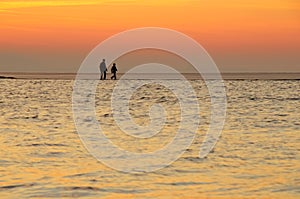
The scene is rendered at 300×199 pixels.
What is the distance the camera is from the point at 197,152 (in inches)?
738

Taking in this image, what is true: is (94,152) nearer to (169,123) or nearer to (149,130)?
(149,130)

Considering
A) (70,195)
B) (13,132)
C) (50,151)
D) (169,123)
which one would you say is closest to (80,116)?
(169,123)

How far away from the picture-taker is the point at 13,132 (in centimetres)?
2294

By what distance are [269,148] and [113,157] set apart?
14.1 feet

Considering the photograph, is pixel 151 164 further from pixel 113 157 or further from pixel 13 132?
pixel 13 132

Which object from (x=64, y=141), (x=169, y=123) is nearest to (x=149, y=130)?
(x=169, y=123)

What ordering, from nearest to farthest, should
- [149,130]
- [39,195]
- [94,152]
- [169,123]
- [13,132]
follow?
[39,195], [94,152], [13,132], [149,130], [169,123]

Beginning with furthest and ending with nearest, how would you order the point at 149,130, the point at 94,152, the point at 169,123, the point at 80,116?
1. the point at 80,116
2. the point at 169,123
3. the point at 149,130
4. the point at 94,152

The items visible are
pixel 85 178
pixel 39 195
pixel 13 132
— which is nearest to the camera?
pixel 39 195

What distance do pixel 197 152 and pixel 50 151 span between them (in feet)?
11.7

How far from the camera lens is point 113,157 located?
1758 cm

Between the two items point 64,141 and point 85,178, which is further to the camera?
point 64,141

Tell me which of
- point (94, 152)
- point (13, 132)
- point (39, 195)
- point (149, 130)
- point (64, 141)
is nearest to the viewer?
point (39, 195)

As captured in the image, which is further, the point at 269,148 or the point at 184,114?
the point at 184,114
